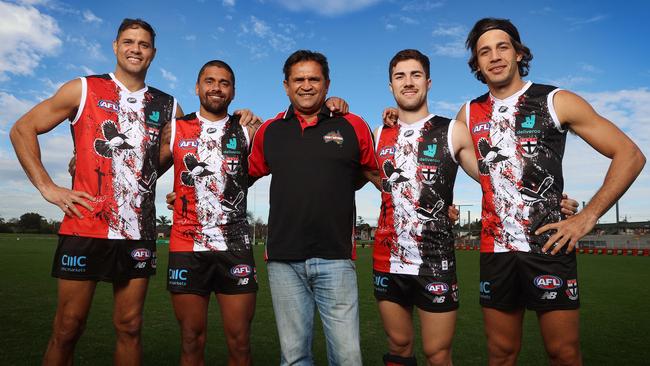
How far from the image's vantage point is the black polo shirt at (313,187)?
3.49 meters

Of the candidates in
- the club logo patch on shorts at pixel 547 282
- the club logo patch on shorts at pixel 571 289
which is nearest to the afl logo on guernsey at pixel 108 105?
the club logo patch on shorts at pixel 547 282

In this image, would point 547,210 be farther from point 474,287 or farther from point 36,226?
point 36,226

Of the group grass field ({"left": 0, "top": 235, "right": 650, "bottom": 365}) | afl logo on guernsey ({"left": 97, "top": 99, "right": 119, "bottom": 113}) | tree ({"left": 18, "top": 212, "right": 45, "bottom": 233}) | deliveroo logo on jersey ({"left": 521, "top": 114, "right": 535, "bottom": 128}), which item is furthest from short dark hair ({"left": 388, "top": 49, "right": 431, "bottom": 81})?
tree ({"left": 18, "top": 212, "right": 45, "bottom": 233})

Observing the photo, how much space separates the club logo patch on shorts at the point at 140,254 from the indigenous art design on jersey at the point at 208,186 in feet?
0.68

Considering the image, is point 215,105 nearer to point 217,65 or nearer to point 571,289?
point 217,65

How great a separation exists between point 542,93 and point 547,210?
36.9 inches

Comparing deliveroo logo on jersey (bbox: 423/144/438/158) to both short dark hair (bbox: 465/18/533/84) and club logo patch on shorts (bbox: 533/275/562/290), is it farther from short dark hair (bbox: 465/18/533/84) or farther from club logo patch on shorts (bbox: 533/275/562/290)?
club logo patch on shorts (bbox: 533/275/562/290)

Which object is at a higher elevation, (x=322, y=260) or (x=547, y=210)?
(x=547, y=210)

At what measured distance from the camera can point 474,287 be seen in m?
14.8

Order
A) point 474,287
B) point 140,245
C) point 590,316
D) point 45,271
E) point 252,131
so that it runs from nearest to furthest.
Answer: point 140,245, point 252,131, point 590,316, point 474,287, point 45,271

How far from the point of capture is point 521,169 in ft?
12.7

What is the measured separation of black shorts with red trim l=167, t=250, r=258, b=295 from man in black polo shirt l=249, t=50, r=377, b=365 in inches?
35.3

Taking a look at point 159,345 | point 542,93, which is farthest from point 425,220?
point 159,345

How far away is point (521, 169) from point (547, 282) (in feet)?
2.85
